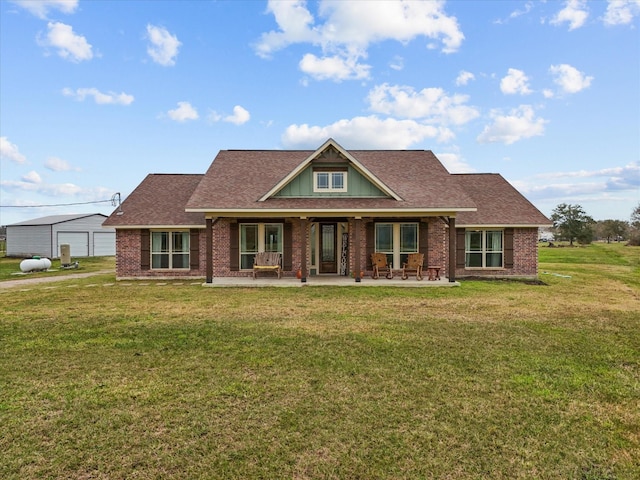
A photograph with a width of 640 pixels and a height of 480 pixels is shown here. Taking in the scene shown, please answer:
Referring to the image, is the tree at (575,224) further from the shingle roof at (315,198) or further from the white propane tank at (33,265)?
the white propane tank at (33,265)

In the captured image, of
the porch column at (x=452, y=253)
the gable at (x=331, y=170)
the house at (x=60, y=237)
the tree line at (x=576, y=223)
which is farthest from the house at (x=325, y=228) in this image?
the tree line at (x=576, y=223)

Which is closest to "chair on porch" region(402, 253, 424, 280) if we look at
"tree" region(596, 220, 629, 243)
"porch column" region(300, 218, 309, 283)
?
"porch column" region(300, 218, 309, 283)

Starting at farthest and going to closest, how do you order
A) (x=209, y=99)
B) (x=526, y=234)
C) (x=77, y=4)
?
1. (x=209, y=99)
2. (x=526, y=234)
3. (x=77, y=4)

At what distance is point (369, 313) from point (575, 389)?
4.60 metres

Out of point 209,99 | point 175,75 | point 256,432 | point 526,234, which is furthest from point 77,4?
point 526,234

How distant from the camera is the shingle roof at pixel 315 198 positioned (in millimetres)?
13820

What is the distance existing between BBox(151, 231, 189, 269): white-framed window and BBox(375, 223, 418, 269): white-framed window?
26.3 feet

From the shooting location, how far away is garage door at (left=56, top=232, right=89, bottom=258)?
3203 centimetres

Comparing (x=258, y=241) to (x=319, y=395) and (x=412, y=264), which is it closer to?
(x=412, y=264)

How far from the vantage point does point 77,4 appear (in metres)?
13.0

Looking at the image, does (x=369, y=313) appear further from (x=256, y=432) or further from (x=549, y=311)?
(x=256, y=432)

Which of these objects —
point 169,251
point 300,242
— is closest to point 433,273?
point 300,242

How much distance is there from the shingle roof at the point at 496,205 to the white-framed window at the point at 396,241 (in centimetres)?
220

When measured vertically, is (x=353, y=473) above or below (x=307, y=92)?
below
